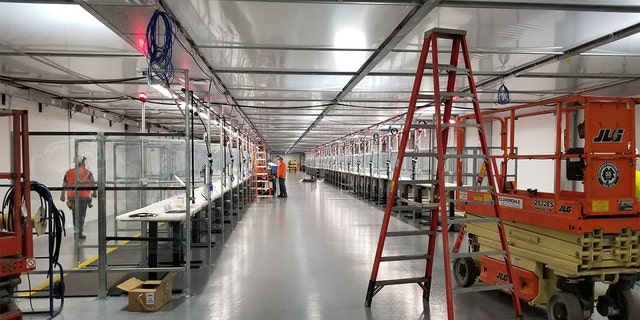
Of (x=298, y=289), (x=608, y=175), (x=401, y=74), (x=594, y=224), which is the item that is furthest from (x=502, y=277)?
(x=401, y=74)

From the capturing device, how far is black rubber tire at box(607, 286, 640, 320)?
3371 millimetres

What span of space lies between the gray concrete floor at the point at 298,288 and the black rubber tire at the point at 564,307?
0.42 meters

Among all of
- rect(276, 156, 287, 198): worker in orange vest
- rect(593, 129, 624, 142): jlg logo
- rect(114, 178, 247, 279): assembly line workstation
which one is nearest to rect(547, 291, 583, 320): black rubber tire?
rect(593, 129, 624, 142): jlg logo

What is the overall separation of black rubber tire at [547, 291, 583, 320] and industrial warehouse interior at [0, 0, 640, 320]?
0.02 m

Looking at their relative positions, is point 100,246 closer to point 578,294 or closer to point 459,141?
point 459,141

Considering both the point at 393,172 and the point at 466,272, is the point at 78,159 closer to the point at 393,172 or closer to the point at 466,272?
the point at 393,172

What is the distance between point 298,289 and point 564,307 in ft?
9.15

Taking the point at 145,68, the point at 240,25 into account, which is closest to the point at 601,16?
the point at 240,25

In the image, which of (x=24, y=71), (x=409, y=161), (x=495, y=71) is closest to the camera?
(x=24, y=71)

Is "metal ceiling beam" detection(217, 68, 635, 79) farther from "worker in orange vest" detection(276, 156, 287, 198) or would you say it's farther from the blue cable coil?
"worker in orange vest" detection(276, 156, 287, 198)

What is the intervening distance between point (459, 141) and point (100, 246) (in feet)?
15.5

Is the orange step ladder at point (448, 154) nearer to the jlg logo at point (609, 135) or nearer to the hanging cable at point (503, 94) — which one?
the jlg logo at point (609, 135)

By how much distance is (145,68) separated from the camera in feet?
17.1

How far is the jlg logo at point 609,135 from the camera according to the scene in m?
3.34
